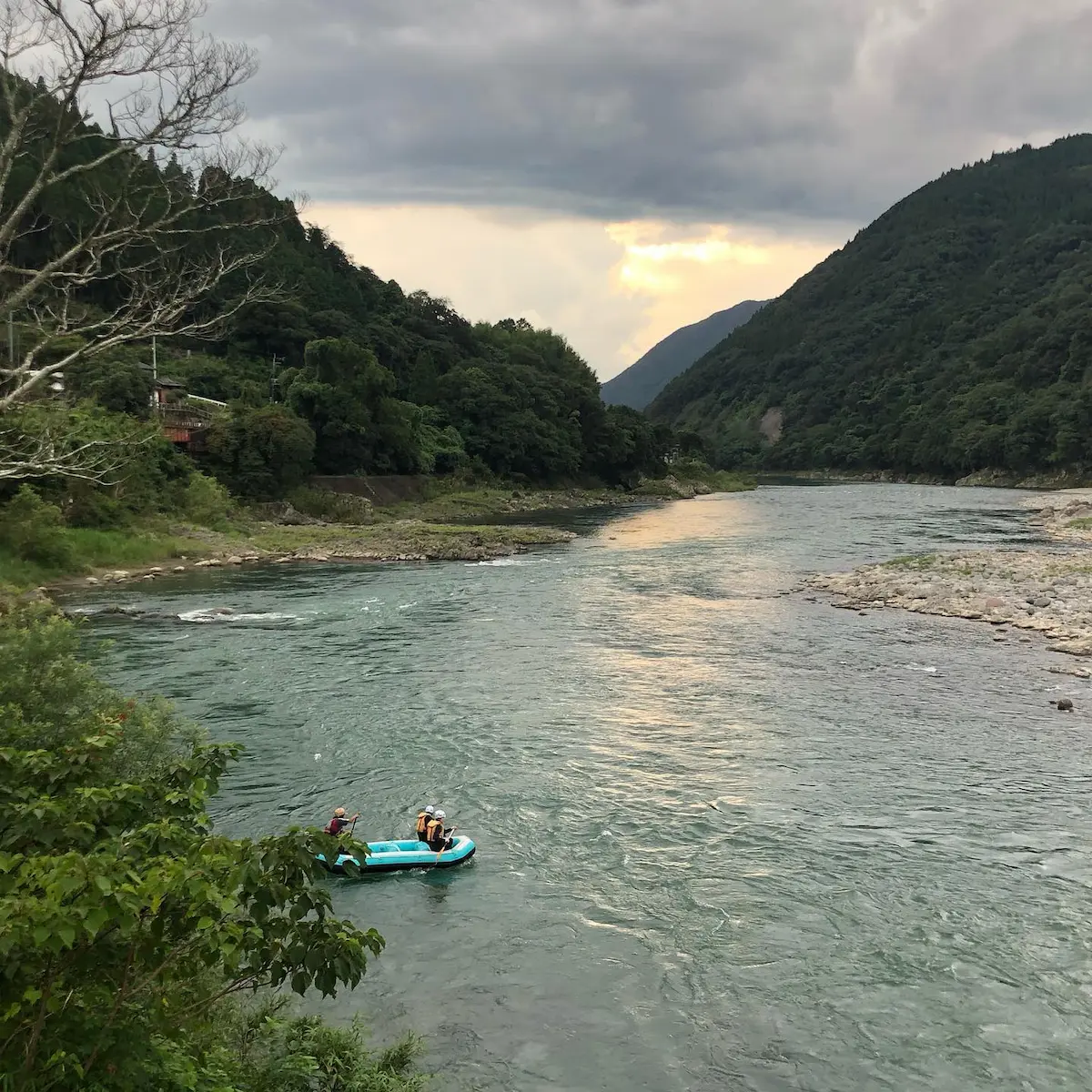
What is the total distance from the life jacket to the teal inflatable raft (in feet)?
0.36

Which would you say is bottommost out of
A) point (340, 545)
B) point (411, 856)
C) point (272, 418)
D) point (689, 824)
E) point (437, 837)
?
point (689, 824)

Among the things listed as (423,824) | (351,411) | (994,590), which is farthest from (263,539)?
(423,824)

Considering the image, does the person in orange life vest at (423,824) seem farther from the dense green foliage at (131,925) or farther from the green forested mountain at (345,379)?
the green forested mountain at (345,379)

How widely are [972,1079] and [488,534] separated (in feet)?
158

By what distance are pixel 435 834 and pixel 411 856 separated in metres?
0.45

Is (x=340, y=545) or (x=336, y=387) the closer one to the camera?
(x=340, y=545)

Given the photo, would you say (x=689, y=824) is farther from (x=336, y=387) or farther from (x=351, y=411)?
(x=336, y=387)

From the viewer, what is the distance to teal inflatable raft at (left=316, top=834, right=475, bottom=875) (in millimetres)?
12875

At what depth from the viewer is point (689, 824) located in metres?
14.5

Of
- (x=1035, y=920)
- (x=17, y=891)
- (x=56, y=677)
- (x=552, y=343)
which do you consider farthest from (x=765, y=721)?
(x=552, y=343)

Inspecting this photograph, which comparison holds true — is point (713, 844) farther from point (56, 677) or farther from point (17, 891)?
point (17, 891)

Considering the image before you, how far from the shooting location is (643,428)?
119 meters

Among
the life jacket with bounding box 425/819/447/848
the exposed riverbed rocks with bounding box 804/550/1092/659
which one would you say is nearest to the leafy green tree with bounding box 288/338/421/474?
the exposed riverbed rocks with bounding box 804/550/1092/659

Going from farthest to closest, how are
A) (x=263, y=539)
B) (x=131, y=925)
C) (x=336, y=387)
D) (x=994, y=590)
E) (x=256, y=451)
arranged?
(x=336, y=387) → (x=256, y=451) → (x=263, y=539) → (x=994, y=590) → (x=131, y=925)
